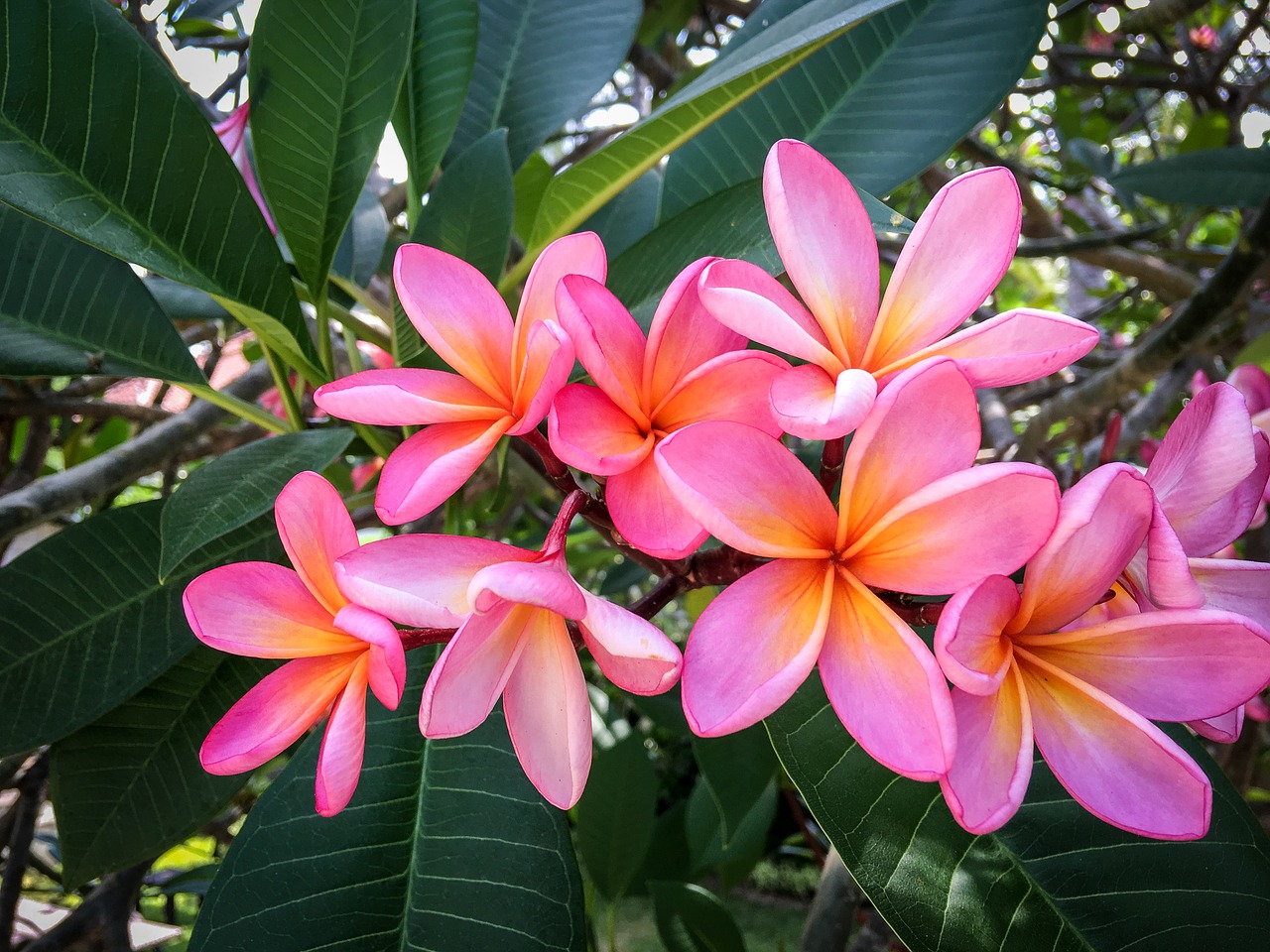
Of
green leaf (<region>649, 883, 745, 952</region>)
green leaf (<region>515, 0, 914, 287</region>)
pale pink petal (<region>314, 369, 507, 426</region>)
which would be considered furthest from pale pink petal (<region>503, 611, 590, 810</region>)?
green leaf (<region>649, 883, 745, 952</region>)

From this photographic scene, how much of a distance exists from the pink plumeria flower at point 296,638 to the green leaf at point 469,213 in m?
0.31

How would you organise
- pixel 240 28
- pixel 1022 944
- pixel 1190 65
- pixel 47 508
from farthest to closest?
pixel 1190 65
pixel 240 28
pixel 47 508
pixel 1022 944

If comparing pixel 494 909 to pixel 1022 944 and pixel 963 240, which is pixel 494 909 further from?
pixel 963 240

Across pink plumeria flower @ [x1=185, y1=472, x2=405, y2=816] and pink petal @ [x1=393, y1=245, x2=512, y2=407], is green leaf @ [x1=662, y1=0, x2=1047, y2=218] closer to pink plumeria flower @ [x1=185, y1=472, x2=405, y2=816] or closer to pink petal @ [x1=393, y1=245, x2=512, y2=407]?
pink petal @ [x1=393, y1=245, x2=512, y2=407]

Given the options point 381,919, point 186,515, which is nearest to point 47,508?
point 186,515

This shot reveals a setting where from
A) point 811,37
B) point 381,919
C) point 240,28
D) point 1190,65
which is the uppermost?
point 240,28

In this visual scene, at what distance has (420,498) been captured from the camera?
385 mm

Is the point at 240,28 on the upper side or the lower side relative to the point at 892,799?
upper

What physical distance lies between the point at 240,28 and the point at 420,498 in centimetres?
148

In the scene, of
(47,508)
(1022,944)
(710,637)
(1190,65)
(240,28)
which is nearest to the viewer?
(710,637)

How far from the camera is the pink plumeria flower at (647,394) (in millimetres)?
374

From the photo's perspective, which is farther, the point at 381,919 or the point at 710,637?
the point at 381,919

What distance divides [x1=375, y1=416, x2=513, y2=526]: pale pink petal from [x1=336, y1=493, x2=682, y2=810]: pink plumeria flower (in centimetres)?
2

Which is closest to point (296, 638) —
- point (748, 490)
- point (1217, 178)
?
point (748, 490)
